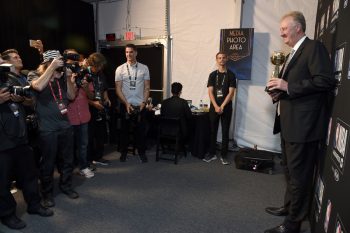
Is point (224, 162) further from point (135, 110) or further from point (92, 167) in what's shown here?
point (92, 167)

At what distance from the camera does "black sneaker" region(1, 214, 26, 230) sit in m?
2.30

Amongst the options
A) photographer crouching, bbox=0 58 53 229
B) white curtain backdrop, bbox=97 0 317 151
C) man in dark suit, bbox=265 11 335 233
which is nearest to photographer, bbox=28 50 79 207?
photographer crouching, bbox=0 58 53 229

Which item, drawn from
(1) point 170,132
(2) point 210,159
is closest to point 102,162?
(1) point 170,132

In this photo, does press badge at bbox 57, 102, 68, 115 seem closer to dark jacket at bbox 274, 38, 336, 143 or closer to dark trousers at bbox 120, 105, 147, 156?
dark trousers at bbox 120, 105, 147, 156

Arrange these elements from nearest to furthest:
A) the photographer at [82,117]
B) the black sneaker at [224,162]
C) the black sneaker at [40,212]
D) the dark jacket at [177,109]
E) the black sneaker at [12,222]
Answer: the black sneaker at [12,222], the black sneaker at [40,212], the photographer at [82,117], the dark jacket at [177,109], the black sneaker at [224,162]

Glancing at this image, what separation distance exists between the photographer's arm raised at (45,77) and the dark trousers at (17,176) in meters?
0.55

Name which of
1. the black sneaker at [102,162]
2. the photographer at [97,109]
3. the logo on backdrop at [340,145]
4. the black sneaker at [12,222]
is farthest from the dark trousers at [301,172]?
the black sneaker at [102,162]

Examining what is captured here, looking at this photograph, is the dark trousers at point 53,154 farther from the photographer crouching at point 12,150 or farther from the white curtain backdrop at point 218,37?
the white curtain backdrop at point 218,37

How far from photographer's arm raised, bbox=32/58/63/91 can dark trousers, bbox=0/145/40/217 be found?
554 millimetres

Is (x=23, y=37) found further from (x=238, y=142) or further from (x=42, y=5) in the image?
(x=238, y=142)

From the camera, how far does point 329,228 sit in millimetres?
1640

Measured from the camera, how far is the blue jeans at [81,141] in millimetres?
3258

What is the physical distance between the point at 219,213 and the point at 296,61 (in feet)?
5.21

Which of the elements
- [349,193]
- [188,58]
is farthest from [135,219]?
[188,58]
